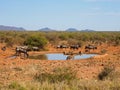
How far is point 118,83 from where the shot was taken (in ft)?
41.1

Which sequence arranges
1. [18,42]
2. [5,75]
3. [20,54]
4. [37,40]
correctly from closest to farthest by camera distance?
1. [5,75]
2. [20,54]
3. [37,40]
4. [18,42]

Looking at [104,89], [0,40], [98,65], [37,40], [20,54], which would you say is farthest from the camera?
[0,40]

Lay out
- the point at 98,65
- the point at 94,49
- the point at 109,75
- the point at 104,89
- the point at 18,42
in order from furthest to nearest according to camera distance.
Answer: the point at 18,42
the point at 94,49
the point at 98,65
the point at 109,75
the point at 104,89

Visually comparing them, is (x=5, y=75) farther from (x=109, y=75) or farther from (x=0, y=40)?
(x=0, y=40)

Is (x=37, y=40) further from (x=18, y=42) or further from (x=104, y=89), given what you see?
(x=104, y=89)

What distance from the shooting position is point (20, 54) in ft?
112

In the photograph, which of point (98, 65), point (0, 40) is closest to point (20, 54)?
point (98, 65)

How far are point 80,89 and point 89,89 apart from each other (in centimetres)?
32

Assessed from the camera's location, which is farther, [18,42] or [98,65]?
[18,42]

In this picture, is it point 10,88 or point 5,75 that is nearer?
point 10,88

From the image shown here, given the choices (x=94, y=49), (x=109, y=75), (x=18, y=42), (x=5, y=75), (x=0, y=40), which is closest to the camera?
(x=109, y=75)

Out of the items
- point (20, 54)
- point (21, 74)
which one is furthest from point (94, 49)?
point (21, 74)

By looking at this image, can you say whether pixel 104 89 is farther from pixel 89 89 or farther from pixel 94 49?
pixel 94 49

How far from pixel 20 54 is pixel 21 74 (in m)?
14.6
